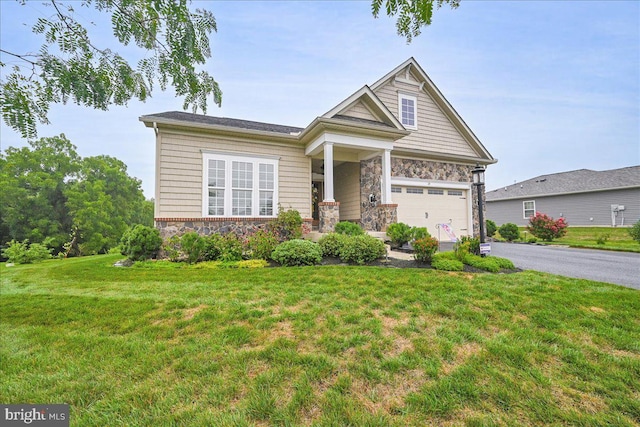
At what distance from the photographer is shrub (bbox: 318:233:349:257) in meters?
7.18

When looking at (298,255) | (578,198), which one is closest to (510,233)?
(578,198)

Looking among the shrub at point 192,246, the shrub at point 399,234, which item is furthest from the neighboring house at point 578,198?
the shrub at point 192,246

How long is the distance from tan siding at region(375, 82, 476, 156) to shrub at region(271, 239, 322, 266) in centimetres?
684

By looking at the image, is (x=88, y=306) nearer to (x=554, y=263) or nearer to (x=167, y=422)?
(x=167, y=422)

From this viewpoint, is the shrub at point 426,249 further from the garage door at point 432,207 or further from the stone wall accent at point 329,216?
the garage door at point 432,207

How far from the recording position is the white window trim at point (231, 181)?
8547 millimetres

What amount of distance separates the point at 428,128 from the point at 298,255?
9139mm

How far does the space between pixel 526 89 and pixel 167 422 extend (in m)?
19.5

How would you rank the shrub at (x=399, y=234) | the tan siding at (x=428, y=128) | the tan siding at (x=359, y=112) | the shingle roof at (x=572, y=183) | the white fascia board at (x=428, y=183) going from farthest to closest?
1. the shingle roof at (x=572, y=183)
2. the tan siding at (x=428, y=128)
3. the white fascia board at (x=428, y=183)
4. the tan siding at (x=359, y=112)
5. the shrub at (x=399, y=234)

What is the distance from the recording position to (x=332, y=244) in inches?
287

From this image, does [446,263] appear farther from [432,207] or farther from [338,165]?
[338,165]

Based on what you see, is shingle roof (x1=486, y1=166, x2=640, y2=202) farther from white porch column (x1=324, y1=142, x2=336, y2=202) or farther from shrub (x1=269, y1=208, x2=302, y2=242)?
shrub (x1=269, y1=208, x2=302, y2=242)

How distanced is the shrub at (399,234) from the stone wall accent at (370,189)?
1.10 metres

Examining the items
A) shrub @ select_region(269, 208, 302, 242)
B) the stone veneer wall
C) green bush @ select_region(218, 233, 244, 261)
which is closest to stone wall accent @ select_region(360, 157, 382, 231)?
shrub @ select_region(269, 208, 302, 242)
